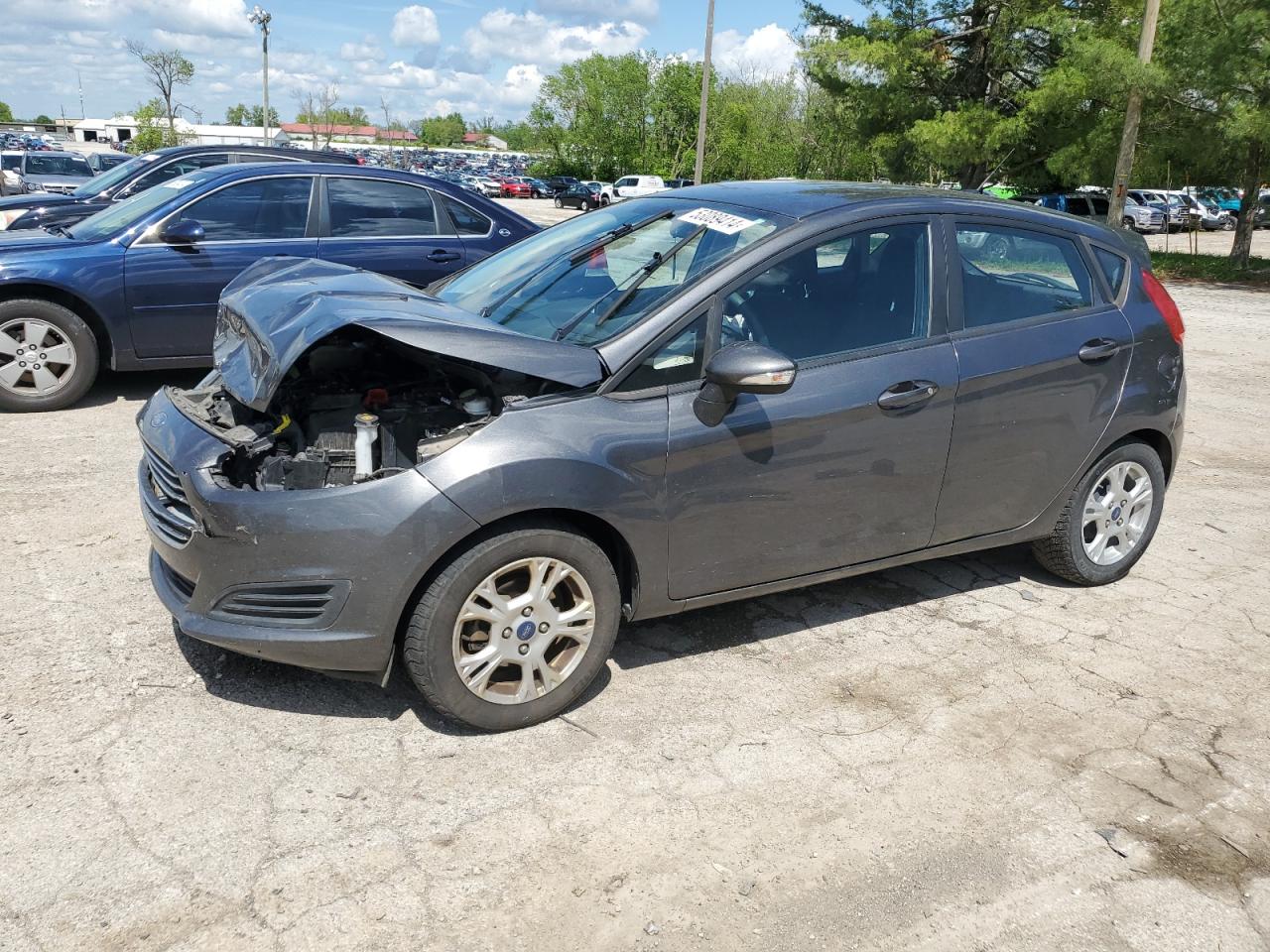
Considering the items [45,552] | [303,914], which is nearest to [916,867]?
[303,914]

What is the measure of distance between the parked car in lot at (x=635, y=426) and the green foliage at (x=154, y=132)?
178 ft

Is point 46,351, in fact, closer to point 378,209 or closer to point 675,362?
point 378,209

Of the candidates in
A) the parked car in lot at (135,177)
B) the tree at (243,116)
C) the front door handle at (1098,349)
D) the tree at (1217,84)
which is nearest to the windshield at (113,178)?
the parked car in lot at (135,177)

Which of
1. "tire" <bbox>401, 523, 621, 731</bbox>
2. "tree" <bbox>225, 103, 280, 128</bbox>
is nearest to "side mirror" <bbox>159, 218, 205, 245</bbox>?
"tire" <bbox>401, 523, 621, 731</bbox>

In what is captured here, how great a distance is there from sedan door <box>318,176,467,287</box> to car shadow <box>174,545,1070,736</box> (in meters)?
4.35

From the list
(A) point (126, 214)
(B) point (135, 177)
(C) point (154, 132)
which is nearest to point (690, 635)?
(A) point (126, 214)

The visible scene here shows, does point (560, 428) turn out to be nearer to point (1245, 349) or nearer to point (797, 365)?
point (797, 365)

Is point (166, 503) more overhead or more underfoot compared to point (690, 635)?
more overhead

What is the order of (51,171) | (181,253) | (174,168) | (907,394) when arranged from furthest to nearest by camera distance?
(51,171), (174,168), (181,253), (907,394)

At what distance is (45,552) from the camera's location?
470 cm

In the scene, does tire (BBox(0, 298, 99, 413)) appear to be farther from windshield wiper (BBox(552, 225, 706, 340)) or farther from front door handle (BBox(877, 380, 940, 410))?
front door handle (BBox(877, 380, 940, 410))

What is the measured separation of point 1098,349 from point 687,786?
8.56 feet

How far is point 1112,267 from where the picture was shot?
4652mm

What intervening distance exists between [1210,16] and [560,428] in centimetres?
2340
